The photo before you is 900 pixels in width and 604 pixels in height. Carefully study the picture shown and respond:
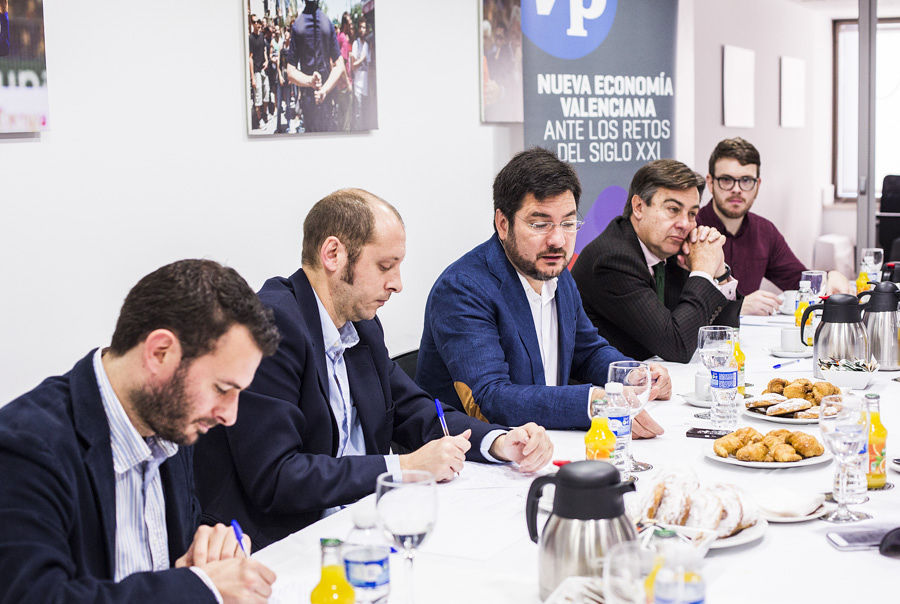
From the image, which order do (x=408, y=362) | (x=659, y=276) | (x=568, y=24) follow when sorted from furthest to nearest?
1. (x=568, y=24)
2. (x=659, y=276)
3. (x=408, y=362)

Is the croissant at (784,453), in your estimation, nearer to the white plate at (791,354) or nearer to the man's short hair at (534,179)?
the man's short hair at (534,179)

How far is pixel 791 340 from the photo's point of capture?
3.25 meters

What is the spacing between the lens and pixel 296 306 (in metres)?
2.12

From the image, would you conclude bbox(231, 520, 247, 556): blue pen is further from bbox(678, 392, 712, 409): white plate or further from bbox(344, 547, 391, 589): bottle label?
bbox(678, 392, 712, 409): white plate

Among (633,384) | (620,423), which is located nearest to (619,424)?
(620,423)

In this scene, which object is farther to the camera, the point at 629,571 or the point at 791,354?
the point at 791,354

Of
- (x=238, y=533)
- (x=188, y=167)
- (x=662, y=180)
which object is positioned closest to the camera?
(x=238, y=533)

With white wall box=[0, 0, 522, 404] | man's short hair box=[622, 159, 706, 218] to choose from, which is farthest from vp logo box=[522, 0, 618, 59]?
man's short hair box=[622, 159, 706, 218]

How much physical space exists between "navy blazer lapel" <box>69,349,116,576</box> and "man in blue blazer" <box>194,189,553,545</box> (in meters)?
0.35

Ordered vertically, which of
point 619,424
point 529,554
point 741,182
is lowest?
point 529,554

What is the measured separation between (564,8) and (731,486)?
3575 mm

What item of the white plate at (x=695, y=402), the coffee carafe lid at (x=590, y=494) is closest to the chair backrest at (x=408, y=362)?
the white plate at (x=695, y=402)

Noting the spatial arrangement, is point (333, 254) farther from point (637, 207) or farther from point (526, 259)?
point (637, 207)

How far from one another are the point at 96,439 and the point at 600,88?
3.92 metres
